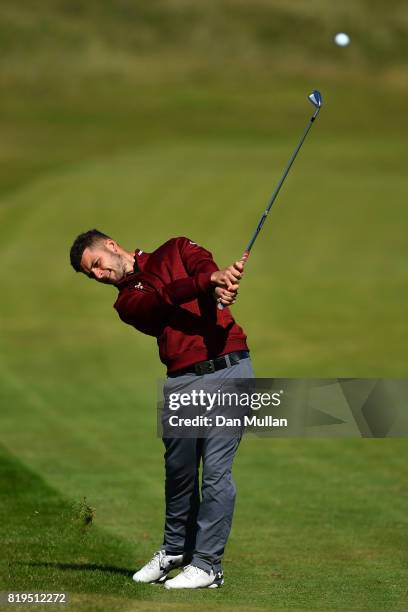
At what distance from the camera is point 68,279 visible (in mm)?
24156

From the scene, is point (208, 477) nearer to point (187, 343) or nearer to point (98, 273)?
point (187, 343)

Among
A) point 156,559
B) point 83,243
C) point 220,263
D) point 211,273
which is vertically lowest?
point 156,559

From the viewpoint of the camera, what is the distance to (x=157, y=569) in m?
7.37

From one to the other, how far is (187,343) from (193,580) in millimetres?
1250

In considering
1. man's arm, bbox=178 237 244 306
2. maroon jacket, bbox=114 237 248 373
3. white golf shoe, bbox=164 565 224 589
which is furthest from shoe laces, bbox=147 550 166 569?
man's arm, bbox=178 237 244 306

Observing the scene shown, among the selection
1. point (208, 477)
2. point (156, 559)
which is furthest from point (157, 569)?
point (208, 477)

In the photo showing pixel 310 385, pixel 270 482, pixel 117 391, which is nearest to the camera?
pixel 270 482

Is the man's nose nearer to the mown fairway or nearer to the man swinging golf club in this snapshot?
the man swinging golf club

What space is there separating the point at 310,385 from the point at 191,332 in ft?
24.2

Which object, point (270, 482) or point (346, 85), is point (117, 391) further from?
point (346, 85)

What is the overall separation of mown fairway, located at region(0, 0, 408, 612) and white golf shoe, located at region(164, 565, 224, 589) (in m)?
0.11

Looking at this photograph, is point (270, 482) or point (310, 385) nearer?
point (270, 482)

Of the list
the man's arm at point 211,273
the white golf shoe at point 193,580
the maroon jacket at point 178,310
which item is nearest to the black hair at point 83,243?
the maroon jacket at point 178,310

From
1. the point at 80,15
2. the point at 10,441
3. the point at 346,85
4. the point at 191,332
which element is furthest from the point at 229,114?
the point at 191,332
